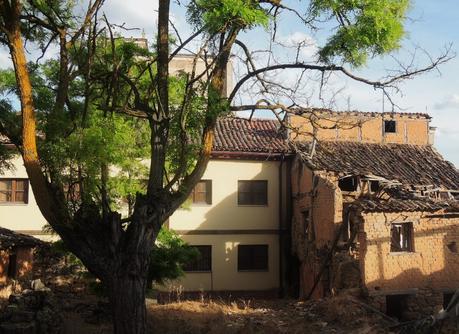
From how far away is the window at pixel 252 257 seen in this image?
869 inches

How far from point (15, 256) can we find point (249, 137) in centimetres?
1009

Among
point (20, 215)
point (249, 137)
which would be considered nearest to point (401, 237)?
point (249, 137)

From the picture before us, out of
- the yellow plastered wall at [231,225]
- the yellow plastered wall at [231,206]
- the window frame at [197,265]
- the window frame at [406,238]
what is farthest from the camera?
the yellow plastered wall at [231,206]

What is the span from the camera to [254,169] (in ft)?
74.0

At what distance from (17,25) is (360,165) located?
48.0ft

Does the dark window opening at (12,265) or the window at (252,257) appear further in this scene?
the window at (252,257)

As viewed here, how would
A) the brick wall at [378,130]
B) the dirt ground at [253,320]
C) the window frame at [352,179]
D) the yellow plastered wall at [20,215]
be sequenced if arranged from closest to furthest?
1. the dirt ground at [253,320]
2. the window frame at [352,179]
3. the yellow plastered wall at [20,215]
4. the brick wall at [378,130]

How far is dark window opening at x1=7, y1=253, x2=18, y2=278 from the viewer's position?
1878 centimetres

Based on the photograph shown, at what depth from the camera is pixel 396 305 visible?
17078mm

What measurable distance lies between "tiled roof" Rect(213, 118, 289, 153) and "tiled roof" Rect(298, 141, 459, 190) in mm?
1173

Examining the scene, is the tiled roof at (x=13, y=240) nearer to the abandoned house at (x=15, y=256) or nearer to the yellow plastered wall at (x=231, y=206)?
the abandoned house at (x=15, y=256)

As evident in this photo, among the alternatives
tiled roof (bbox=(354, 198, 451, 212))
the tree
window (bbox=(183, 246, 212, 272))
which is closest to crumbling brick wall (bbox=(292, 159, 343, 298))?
tiled roof (bbox=(354, 198, 451, 212))

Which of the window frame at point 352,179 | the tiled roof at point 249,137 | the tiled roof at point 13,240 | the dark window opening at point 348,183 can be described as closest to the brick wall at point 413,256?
the window frame at point 352,179

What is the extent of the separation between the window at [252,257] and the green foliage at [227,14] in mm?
13781
